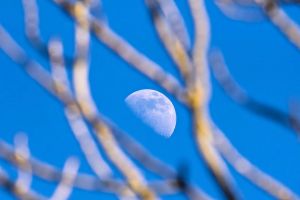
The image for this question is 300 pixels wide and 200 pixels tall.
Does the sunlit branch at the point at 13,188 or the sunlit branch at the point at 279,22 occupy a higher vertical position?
the sunlit branch at the point at 279,22

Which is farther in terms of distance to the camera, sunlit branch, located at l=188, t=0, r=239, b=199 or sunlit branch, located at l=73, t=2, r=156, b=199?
sunlit branch, located at l=73, t=2, r=156, b=199

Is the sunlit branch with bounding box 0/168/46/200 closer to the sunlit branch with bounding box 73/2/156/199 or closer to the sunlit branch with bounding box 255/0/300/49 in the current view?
the sunlit branch with bounding box 73/2/156/199

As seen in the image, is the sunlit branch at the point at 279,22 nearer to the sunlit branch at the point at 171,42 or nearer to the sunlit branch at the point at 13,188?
the sunlit branch at the point at 171,42

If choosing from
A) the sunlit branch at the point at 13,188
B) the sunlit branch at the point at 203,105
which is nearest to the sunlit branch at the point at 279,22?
the sunlit branch at the point at 203,105

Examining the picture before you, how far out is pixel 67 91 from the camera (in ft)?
3.91

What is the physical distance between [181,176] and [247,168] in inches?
10.7

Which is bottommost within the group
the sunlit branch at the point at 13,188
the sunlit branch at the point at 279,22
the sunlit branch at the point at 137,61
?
the sunlit branch at the point at 13,188

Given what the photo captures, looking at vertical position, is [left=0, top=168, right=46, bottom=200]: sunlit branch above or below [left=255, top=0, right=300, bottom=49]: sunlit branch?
below

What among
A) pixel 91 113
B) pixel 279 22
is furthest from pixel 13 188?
pixel 279 22

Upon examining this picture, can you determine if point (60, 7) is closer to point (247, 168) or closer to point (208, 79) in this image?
point (208, 79)

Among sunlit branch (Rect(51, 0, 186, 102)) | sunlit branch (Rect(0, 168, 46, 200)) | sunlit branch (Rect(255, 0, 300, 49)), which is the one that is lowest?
sunlit branch (Rect(0, 168, 46, 200))

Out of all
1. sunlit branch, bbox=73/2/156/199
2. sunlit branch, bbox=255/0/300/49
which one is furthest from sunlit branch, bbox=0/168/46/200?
Result: sunlit branch, bbox=255/0/300/49

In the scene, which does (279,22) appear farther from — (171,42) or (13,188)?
(13,188)

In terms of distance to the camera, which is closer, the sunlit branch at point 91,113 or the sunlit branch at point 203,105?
the sunlit branch at point 203,105
